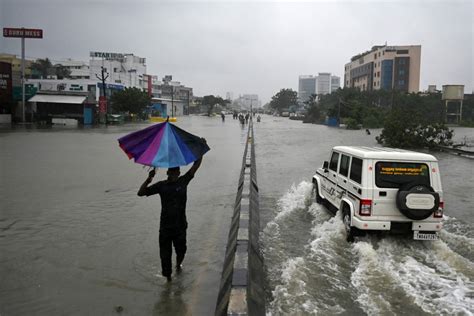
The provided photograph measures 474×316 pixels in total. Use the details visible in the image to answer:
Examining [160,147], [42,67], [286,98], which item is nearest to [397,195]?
[160,147]

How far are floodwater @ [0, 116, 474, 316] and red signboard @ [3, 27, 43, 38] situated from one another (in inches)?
1668

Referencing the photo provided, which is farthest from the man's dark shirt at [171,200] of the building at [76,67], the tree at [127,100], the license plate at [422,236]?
the building at [76,67]

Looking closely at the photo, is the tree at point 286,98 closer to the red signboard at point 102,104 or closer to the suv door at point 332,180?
the red signboard at point 102,104

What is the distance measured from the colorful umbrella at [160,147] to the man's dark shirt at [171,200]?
1.26 ft

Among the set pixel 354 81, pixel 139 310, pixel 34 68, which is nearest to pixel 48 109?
pixel 34 68

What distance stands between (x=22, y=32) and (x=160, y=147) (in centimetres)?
5072

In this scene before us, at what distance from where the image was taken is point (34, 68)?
3497 inches

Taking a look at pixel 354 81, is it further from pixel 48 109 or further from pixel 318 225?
pixel 318 225

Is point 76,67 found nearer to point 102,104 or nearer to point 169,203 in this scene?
point 102,104

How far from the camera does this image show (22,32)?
47.2 meters

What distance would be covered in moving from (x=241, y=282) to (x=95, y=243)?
3.30m

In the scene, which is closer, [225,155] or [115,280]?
[115,280]

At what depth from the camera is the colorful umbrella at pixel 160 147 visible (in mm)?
4766

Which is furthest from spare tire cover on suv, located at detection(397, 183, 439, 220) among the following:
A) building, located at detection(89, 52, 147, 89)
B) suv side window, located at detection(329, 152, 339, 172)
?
building, located at detection(89, 52, 147, 89)
